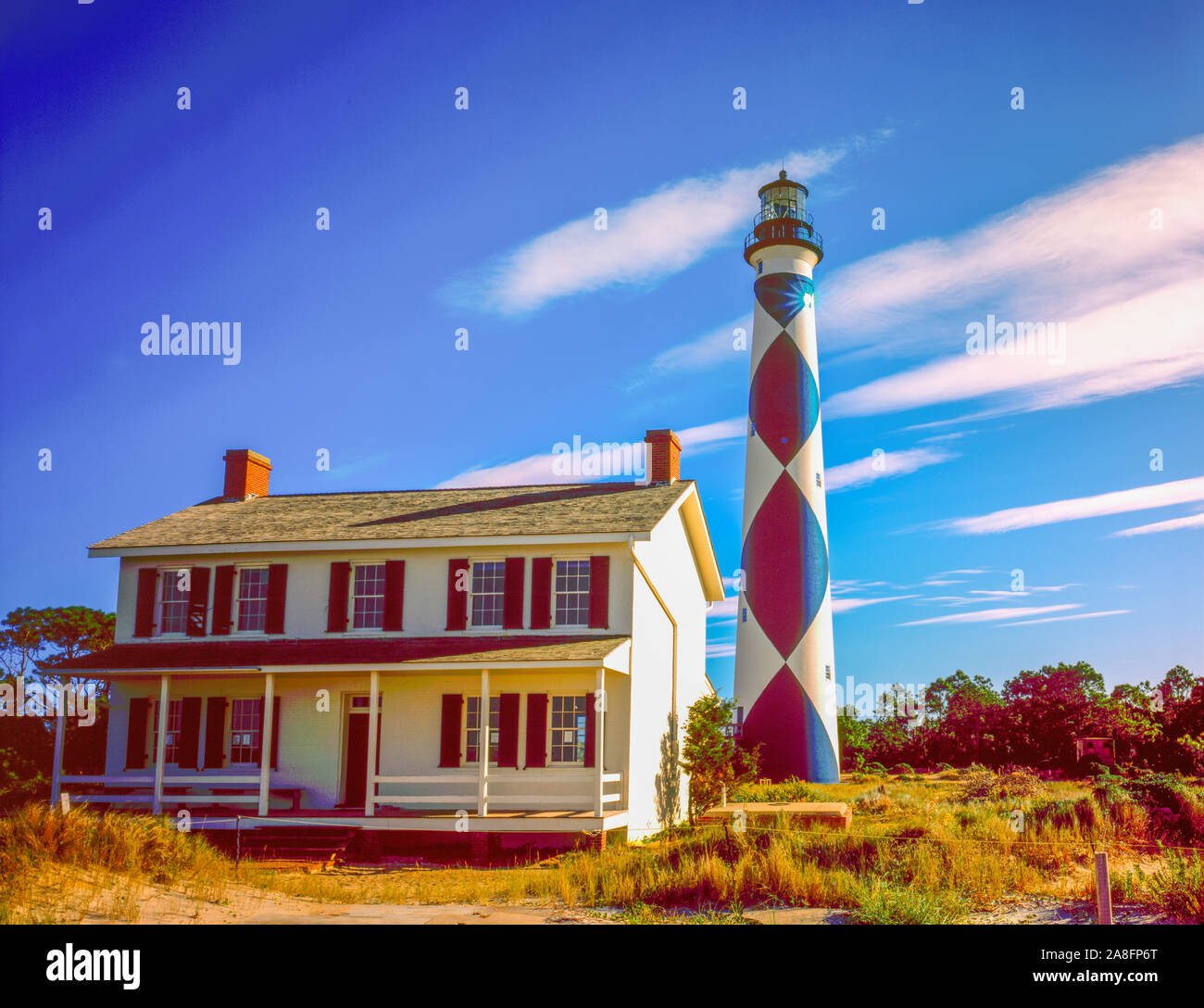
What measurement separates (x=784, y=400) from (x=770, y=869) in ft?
59.6

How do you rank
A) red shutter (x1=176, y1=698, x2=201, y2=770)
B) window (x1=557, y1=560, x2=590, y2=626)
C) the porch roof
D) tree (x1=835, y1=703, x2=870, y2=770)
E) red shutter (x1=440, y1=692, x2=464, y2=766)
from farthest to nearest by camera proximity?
tree (x1=835, y1=703, x2=870, y2=770), red shutter (x1=176, y1=698, x2=201, y2=770), window (x1=557, y1=560, x2=590, y2=626), red shutter (x1=440, y1=692, x2=464, y2=766), the porch roof

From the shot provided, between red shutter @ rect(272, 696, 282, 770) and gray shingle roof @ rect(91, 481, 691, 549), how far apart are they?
3290 millimetres

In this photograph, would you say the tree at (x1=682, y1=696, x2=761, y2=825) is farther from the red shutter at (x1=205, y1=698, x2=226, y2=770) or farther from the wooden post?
the wooden post

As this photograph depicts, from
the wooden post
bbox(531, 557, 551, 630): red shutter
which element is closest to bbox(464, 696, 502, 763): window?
bbox(531, 557, 551, 630): red shutter

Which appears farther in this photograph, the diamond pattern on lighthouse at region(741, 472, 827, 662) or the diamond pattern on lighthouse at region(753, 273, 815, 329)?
the diamond pattern on lighthouse at region(753, 273, 815, 329)

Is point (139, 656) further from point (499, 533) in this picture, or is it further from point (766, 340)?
point (766, 340)

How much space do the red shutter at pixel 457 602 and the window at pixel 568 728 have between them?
8.07ft

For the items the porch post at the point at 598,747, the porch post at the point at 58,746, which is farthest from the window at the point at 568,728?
the porch post at the point at 58,746

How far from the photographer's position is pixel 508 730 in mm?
19484

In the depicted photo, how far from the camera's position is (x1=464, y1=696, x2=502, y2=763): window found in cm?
1959

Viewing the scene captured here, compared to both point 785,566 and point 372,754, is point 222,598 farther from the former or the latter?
point 785,566

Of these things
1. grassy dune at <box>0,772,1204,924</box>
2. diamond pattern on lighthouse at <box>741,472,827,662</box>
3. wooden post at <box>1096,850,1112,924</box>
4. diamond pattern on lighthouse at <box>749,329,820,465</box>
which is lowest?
grassy dune at <box>0,772,1204,924</box>

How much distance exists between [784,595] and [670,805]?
306 inches

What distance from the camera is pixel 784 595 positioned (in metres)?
28.0
